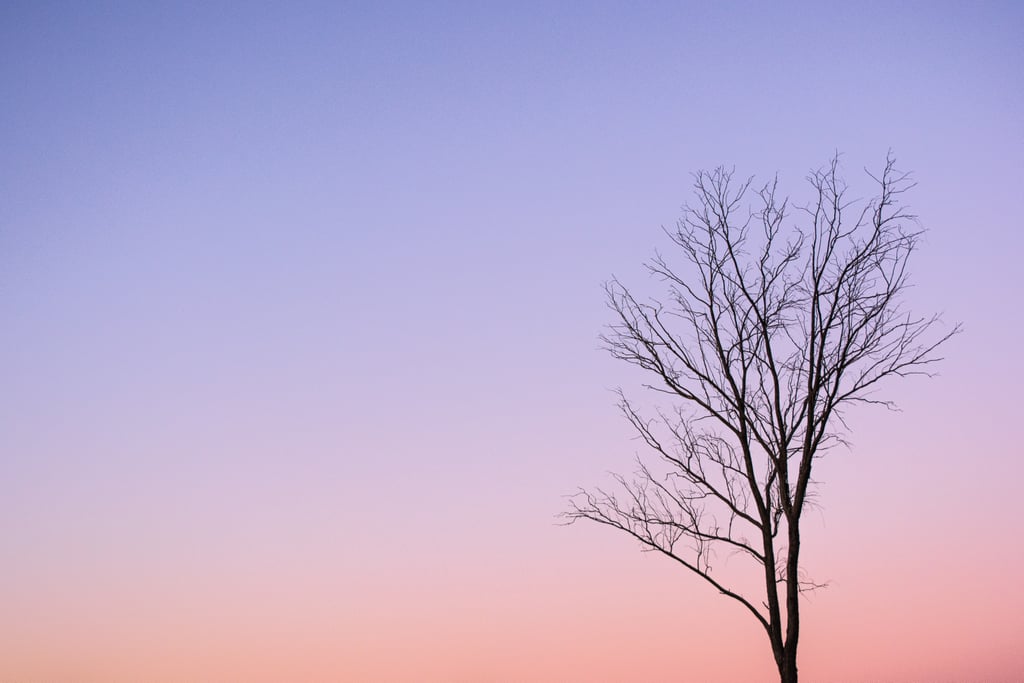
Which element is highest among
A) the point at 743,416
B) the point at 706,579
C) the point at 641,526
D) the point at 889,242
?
the point at 889,242

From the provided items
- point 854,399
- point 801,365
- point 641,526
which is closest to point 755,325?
point 801,365

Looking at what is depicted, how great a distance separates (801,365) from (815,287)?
1010 millimetres

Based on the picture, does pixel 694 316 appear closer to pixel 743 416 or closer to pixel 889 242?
pixel 743 416

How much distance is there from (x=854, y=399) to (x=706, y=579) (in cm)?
286

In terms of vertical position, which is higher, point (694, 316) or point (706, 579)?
point (694, 316)

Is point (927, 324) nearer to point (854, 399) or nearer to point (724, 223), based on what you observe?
point (854, 399)

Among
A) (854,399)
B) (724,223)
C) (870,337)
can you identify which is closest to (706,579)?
(854,399)

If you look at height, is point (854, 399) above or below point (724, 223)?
below

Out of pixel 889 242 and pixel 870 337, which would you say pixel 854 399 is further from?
pixel 889 242

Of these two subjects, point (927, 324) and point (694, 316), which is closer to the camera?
point (927, 324)

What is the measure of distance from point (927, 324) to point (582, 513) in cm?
494

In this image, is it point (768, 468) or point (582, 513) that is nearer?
point (768, 468)

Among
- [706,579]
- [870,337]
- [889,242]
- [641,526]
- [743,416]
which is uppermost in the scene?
[889,242]

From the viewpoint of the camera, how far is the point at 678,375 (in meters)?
12.0
